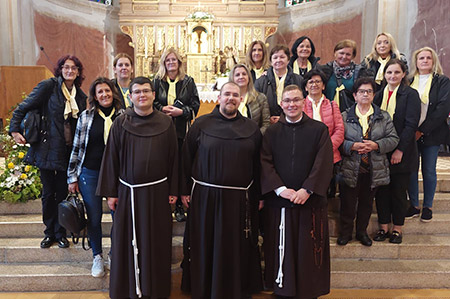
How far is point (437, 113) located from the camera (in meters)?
3.65

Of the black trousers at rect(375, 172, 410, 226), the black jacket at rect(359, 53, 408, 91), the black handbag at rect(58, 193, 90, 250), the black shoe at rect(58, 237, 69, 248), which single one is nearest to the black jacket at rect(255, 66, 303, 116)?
the black jacket at rect(359, 53, 408, 91)

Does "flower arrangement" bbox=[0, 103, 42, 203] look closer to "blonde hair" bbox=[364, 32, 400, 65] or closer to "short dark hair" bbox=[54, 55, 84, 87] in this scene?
"short dark hair" bbox=[54, 55, 84, 87]

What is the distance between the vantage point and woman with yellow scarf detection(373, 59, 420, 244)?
3.43 meters

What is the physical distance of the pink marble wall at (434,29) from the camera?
22.4ft

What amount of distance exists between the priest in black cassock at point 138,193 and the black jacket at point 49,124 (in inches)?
25.6

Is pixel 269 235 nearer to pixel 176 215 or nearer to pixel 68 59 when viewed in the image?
pixel 176 215

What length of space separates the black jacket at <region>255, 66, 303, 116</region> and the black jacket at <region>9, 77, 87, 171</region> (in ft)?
6.28

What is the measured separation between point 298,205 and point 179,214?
4.77ft

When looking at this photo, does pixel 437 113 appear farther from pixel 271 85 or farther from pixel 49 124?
pixel 49 124

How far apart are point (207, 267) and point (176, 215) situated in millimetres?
970

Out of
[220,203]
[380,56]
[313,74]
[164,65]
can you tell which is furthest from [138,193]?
[380,56]

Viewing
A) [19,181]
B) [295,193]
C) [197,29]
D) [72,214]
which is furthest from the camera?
[197,29]

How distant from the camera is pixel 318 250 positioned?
2.98 meters

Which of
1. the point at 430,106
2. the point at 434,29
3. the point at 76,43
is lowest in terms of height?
the point at 430,106
